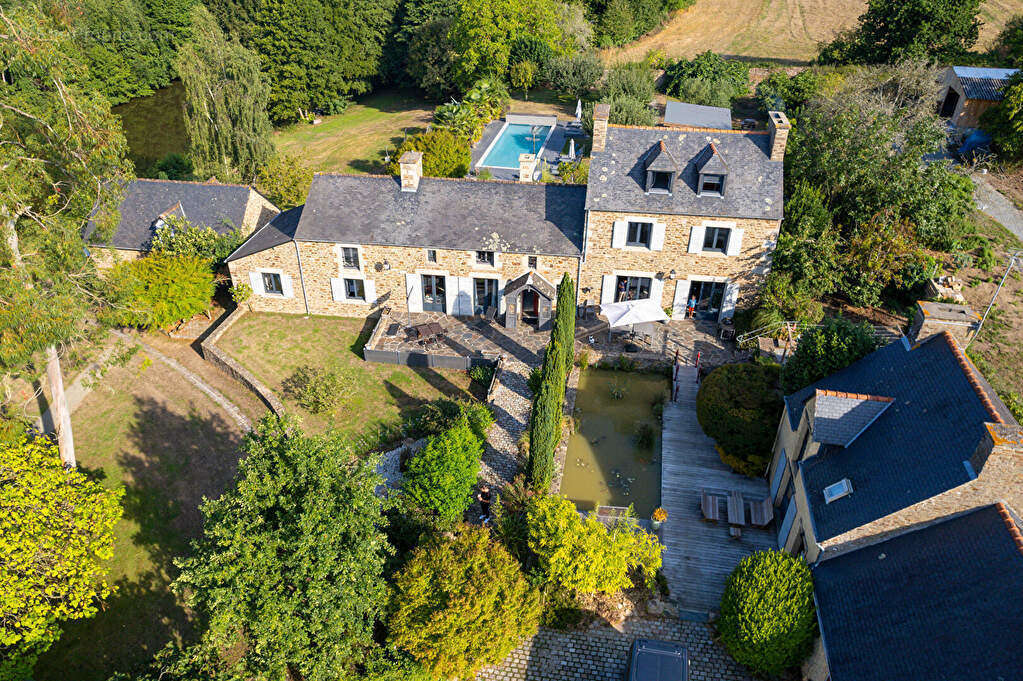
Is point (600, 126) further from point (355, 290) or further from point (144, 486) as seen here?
point (144, 486)

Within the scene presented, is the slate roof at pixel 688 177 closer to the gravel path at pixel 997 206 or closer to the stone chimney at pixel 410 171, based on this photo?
the stone chimney at pixel 410 171

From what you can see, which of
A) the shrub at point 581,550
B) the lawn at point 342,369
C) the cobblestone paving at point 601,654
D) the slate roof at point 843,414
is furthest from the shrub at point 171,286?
the slate roof at point 843,414

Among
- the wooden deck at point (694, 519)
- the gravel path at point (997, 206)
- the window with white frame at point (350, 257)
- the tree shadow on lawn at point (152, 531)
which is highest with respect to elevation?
the gravel path at point (997, 206)

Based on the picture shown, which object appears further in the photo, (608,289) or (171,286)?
(608,289)

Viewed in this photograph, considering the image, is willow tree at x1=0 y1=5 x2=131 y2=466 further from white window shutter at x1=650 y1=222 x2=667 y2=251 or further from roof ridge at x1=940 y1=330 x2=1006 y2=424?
roof ridge at x1=940 y1=330 x2=1006 y2=424

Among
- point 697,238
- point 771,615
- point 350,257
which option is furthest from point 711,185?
point 771,615

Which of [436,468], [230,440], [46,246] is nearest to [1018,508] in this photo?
[436,468]

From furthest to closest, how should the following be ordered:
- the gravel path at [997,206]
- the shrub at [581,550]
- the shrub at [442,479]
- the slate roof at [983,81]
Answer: the slate roof at [983,81] → the gravel path at [997,206] → the shrub at [442,479] → the shrub at [581,550]
